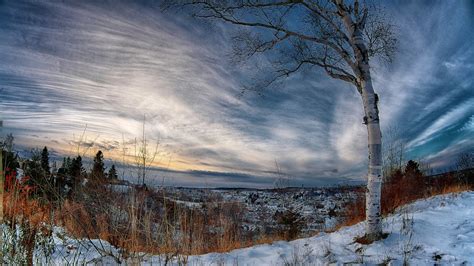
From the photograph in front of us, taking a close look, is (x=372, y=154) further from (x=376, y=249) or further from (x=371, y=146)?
(x=376, y=249)

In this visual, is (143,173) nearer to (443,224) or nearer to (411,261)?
(411,261)

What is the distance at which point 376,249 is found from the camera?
5672 mm

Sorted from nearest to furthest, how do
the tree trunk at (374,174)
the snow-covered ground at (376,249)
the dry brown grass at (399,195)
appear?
the snow-covered ground at (376,249), the tree trunk at (374,174), the dry brown grass at (399,195)

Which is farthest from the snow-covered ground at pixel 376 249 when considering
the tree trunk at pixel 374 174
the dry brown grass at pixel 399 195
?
the dry brown grass at pixel 399 195

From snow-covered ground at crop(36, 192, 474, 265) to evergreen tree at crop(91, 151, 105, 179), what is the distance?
3.89ft

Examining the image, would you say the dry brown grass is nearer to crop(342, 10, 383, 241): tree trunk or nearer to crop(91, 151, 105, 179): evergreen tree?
crop(342, 10, 383, 241): tree trunk

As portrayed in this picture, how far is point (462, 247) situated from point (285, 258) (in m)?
2.68

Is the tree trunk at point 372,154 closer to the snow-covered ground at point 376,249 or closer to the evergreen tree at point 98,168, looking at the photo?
the snow-covered ground at point 376,249

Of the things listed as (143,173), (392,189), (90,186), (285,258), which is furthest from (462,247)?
(392,189)

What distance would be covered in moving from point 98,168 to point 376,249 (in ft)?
17.2

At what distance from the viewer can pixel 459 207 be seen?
310 inches

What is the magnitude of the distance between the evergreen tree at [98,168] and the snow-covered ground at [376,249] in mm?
1184

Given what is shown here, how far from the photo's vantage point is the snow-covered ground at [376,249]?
5.08 m

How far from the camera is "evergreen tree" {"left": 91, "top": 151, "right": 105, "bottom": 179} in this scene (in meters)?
6.16
